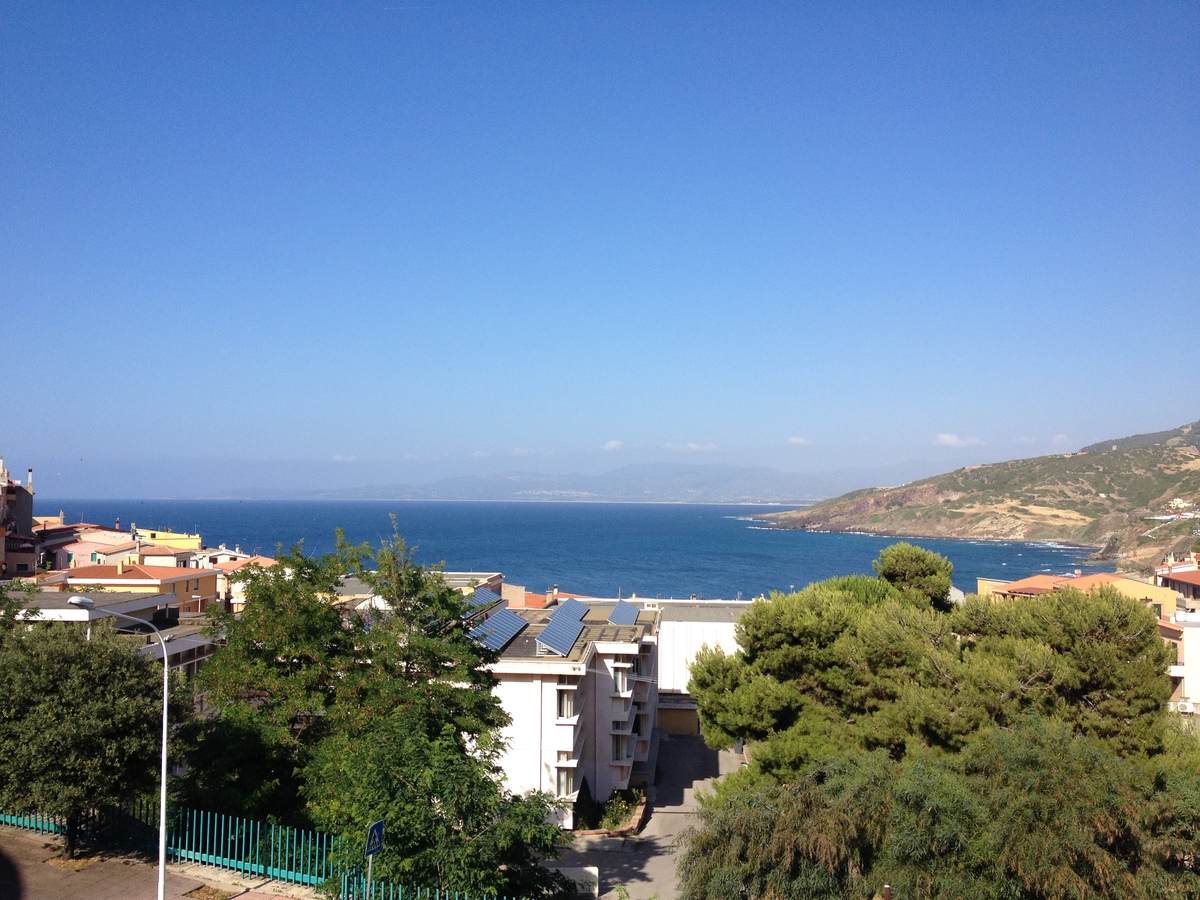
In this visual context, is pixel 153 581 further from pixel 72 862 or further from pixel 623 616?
pixel 72 862

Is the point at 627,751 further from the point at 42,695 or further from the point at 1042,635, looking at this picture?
the point at 42,695

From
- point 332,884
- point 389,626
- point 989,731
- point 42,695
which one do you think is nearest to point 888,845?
point 989,731

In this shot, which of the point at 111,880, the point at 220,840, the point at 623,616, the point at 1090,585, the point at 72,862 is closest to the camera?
the point at 111,880

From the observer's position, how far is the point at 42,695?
525 inches

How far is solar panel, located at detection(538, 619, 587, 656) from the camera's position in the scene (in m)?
22.4

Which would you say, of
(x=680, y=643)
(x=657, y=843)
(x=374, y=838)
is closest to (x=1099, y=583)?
(x=680, y=643)

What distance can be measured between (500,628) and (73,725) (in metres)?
12.5

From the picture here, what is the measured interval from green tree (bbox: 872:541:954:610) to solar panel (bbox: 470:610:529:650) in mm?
13179

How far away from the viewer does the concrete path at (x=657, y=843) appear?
19.2m

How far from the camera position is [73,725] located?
1299 cm

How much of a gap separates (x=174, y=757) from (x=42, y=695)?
2.88m

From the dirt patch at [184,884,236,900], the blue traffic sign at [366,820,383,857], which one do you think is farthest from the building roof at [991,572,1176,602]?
the dirt patch at [184,884,236,900]

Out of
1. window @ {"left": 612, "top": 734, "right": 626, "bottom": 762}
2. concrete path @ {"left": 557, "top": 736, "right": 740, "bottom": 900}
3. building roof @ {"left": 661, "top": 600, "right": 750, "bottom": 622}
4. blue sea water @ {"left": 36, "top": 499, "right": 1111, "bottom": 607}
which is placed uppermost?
building roof @ {"left": 661, "top": 600, "right": 750, "bottom": 622}

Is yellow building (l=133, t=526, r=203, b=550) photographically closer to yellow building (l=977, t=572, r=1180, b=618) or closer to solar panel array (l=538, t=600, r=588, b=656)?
solar panel array (l=538, t=600, r=588, b=656)
